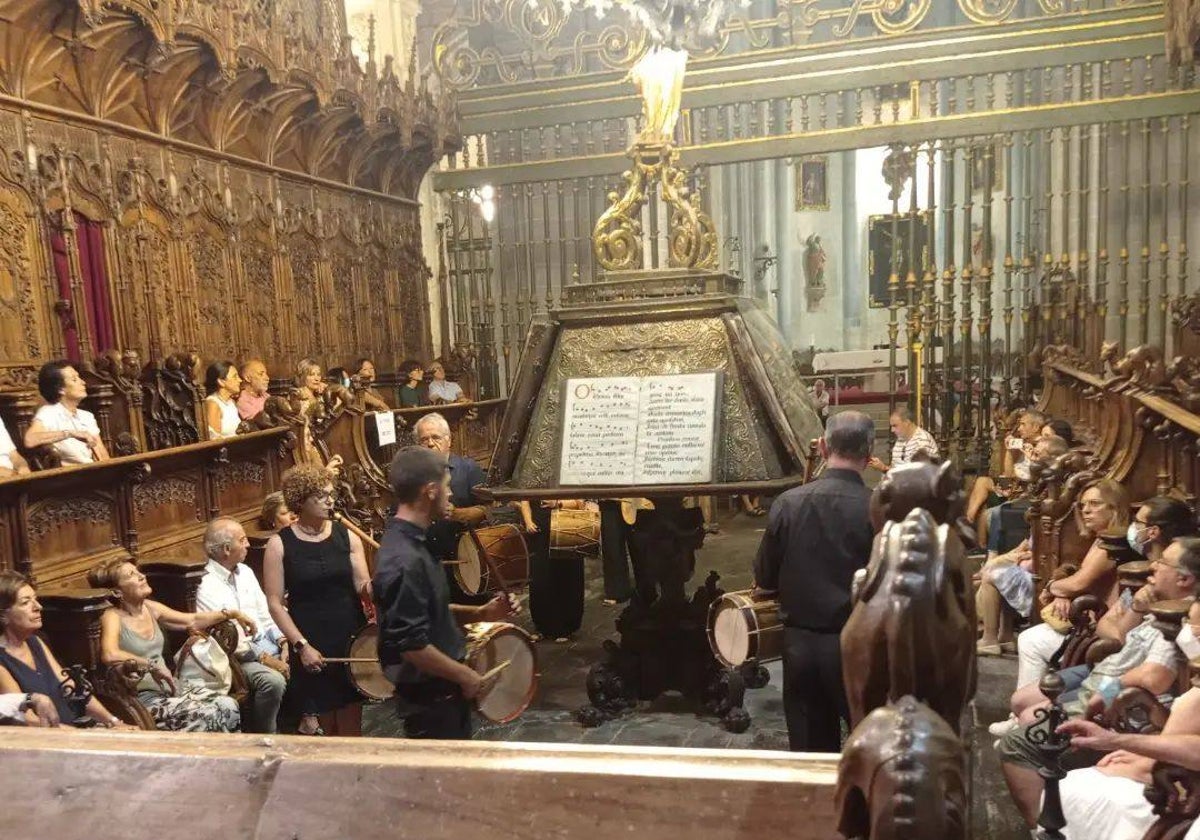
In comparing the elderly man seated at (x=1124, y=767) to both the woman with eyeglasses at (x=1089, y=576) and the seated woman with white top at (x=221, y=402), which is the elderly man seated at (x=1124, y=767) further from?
the seated woman with white top at (x=221, y=402)

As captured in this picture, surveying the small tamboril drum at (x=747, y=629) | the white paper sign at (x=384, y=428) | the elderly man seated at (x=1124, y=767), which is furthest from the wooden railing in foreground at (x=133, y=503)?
the elderly man seated at (x=1124, y=767)

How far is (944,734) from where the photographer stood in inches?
28.4

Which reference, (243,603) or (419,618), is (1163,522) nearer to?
(419,618)

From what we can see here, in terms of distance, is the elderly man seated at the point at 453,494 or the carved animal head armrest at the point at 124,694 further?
the elderly man seated at the point at 453,494

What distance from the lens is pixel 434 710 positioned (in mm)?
2799

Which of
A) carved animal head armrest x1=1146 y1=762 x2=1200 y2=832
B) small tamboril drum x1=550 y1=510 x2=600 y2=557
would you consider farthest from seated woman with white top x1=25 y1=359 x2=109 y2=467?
carved animal head armrest x1=1146 y1=762 x2=1200 y2=832

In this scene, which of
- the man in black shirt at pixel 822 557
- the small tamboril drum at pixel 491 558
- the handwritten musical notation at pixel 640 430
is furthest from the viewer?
the small tamboril drum at pixel 491 558

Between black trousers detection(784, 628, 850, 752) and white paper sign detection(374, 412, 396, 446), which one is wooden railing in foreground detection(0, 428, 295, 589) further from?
black trousers detection(784, 628, 850, 752)

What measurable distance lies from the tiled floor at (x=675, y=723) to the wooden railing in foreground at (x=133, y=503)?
159 centimetres

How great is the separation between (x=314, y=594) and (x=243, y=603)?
2.20 ft

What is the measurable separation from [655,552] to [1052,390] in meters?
5.54

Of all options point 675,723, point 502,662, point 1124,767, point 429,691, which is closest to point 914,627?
point 429,691

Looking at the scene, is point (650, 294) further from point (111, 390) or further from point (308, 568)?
point (111, 390)

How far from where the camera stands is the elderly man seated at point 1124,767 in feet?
7.11
